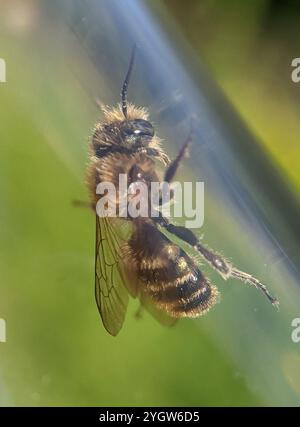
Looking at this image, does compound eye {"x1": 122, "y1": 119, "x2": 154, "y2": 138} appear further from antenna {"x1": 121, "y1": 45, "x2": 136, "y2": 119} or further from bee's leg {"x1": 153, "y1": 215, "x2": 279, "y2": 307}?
bee's leg {"x1": 153, "y1": 215, "x2": 279, "y2": 307}

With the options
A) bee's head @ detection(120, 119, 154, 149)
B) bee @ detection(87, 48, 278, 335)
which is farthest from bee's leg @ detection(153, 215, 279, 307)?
bee's head @ detection(120, 119, 154, 149)

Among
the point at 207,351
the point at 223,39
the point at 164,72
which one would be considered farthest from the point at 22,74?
the point at 207,351

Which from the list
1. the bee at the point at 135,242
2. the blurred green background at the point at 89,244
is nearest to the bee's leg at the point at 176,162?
the bee at the point at 135,242

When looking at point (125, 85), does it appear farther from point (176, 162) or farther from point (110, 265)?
point (110, 265)

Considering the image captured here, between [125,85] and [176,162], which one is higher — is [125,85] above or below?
above

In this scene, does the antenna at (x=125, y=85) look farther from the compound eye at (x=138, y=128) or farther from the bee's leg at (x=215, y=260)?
the bee's leg at (x=215, y=260)

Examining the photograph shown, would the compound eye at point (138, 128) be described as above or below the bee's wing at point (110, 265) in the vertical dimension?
above

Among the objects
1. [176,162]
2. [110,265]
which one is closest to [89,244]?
[110,265]

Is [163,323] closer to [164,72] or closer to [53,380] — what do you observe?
[53,380]
